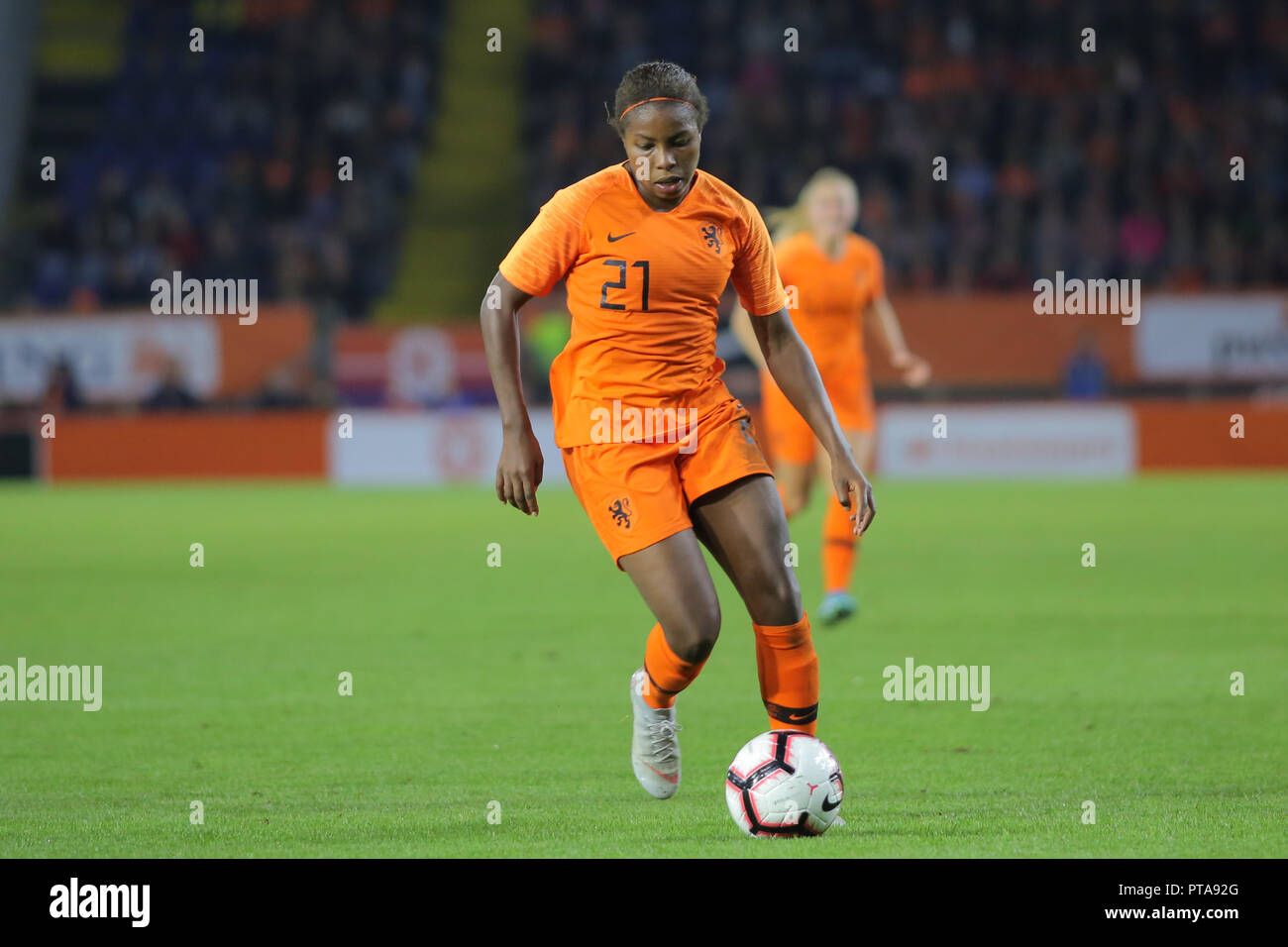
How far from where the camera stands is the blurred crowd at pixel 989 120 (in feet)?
85.0

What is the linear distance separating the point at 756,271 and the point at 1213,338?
19.0m

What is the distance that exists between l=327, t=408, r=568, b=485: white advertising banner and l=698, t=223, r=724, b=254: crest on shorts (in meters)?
17.6

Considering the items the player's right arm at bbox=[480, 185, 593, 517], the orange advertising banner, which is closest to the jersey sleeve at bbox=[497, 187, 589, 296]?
the player's right arm at bbox=[480, 185, 593, 517]

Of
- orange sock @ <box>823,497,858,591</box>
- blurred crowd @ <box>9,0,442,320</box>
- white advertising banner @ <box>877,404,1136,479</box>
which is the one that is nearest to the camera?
orange sock @ <box>823,497,858,591</box>

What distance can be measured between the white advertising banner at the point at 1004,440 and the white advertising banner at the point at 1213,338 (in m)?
1.23

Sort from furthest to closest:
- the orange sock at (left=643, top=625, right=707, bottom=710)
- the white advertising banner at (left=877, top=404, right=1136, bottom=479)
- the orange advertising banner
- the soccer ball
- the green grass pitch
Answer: the orange advertising banner
the white advertising banner at (left=877, top=404, right=1136, bottom=479)
the orange sock at (left=643, top=625, right=707, bottom=710)
the green grass pitch
the soccer ball

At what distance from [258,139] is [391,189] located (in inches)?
99.8

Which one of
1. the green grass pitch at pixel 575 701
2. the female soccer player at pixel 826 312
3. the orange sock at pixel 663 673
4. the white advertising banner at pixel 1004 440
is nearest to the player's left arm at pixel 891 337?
the female soccer player at pixel 826 312

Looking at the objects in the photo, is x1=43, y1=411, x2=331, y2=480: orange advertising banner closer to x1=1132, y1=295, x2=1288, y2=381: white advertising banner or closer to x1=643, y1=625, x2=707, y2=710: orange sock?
x1=1132, y1=295, x2=1288, y2=381: white advertising banner

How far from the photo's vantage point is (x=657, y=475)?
17.9 feet

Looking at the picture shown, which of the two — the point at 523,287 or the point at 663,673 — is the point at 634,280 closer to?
the point at 523,287

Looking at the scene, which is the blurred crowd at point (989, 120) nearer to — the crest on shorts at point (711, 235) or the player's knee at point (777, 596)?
the crest on shorts at point (711, 235)

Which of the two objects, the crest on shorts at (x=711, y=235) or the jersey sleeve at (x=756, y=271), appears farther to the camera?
the jersey sleeve at (x=756, y=271)

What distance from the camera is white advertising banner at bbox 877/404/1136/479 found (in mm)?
22609
